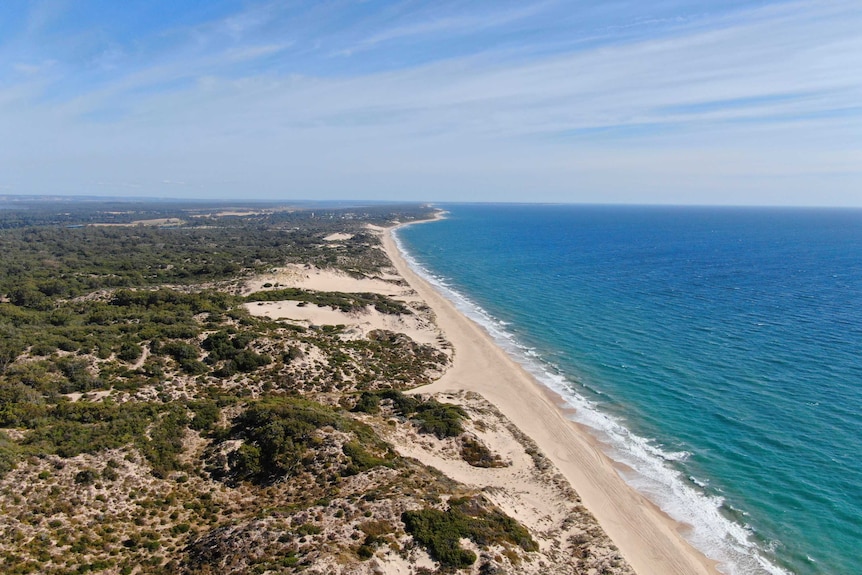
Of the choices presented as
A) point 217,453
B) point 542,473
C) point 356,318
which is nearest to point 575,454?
point 542,473

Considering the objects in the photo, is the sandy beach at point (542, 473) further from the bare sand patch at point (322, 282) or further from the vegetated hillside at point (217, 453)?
the bare sand patch at point (322, 282)

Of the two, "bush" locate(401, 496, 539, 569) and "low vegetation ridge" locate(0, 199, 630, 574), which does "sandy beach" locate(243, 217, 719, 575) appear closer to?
"low vegetation ridge" locate(0, 199, 630, 574)

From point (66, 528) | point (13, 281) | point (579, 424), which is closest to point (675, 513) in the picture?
point (579, 424)

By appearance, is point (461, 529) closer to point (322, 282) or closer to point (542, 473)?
point (542, 473)

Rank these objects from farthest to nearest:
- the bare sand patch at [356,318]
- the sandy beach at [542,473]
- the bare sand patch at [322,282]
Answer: the bare sand patch at [322,282]
the bare sand patch at [356,318]
the sandy beach at [542,473]

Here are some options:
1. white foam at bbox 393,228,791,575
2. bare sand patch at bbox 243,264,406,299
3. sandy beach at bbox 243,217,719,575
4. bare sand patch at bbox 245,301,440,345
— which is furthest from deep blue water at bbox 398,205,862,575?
bare sand patch at bbox 243,264,406,299

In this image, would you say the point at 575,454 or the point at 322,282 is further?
the point at 322,282

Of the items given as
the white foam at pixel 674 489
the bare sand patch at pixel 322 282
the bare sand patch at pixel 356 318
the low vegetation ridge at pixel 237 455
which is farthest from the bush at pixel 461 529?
the bare sand patch at pixel 322 282
